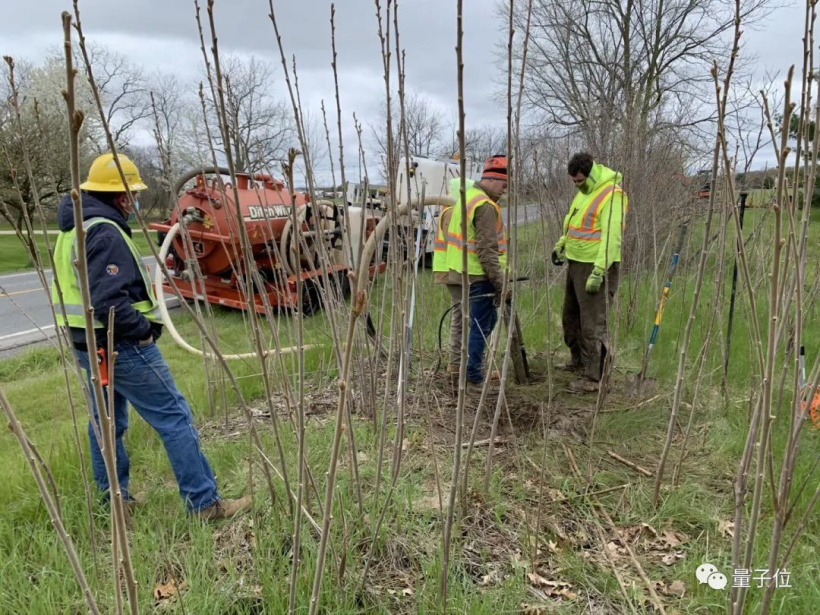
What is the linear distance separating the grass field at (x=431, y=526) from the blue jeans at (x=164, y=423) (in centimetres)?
15

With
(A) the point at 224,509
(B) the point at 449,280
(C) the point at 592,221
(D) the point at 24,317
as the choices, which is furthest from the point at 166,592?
(D) the point at 24,317

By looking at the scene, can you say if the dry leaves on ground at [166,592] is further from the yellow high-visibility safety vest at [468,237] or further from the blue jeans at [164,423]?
the yellow high-visibility safety vest at [468,237]

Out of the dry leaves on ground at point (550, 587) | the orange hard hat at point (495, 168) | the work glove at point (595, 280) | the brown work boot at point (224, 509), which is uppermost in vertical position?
the orange hard hat at point (495, 168)

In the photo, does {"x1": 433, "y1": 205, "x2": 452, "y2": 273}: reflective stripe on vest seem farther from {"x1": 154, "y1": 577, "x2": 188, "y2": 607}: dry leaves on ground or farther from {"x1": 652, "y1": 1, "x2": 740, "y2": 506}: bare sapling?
{"x1": 154, "y1": 577, "x2": 188, "y2": 607}: dry leaves on ground

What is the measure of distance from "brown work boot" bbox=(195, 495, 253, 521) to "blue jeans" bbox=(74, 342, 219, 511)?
0.08 feet

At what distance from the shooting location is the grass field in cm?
187

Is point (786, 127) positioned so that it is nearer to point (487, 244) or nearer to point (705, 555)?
point (705, 555)

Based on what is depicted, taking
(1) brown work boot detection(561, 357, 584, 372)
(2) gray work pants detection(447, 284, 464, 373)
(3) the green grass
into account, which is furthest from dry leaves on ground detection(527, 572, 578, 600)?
(3) the green grass

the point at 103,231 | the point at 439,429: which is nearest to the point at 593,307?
the point at 439,429

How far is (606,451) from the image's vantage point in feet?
10.1

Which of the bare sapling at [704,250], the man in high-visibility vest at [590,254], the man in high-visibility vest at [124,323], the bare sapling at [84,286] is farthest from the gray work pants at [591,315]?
the bare sapling at [84,286]

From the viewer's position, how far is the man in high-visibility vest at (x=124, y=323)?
2121 millimetres

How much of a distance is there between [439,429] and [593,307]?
1.59 meters

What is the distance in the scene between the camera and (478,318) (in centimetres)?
397
